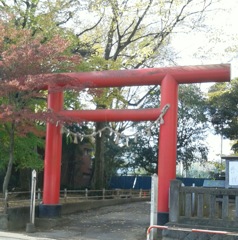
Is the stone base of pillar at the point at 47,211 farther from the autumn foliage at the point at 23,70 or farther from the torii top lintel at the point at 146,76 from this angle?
the torii top lintel at the point at 146,76

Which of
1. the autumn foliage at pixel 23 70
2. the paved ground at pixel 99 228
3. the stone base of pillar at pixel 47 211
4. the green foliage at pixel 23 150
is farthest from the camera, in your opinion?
the green foliage at pixel 23 150

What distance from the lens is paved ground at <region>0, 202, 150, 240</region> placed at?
13.3 m

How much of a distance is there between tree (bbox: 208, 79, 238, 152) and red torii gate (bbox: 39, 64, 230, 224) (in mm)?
18672

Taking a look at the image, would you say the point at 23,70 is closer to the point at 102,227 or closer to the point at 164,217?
the point at 102,227

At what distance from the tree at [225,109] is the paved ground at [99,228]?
50.8 feet

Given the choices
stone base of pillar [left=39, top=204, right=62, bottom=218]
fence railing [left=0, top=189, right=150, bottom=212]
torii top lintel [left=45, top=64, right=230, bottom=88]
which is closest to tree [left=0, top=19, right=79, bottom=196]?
torii top lintel [left=45, top=64, right=230, bottom=88]

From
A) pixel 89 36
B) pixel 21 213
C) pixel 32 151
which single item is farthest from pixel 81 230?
pixel 89 36

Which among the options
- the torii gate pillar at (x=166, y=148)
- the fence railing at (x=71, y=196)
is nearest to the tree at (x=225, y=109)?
the fence railing at (x=71, y=196)

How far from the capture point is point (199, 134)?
36.8 m

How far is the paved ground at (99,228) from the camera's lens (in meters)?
13.3

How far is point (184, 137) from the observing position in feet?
120

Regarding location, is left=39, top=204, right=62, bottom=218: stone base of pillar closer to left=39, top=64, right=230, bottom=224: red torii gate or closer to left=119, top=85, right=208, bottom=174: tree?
left=39, top=64, right=230, bottom=224: red torii gate

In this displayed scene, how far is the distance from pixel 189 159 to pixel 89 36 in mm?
15599

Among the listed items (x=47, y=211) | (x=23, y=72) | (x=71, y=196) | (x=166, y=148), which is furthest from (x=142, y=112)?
(x=71, y=196)
